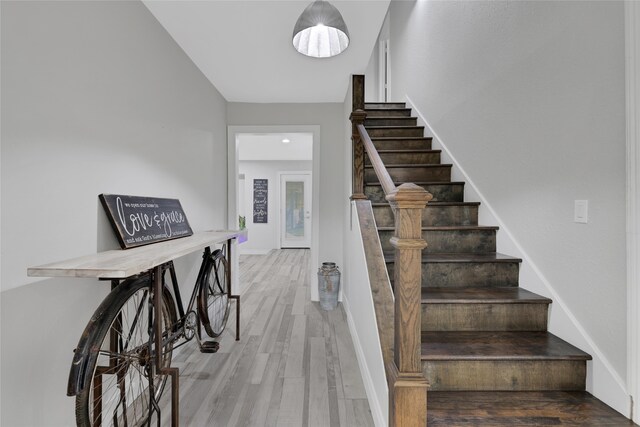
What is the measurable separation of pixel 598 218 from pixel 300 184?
7804mm

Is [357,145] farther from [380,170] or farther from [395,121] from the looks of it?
[395,121]

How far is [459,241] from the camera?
227 cm

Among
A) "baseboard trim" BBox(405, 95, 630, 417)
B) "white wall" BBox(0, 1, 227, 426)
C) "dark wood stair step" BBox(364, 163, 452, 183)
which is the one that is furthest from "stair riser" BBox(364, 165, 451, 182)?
"white wall" BBox(0, 1, 227, 426)

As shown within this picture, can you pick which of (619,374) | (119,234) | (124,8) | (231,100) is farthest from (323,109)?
(619,374)

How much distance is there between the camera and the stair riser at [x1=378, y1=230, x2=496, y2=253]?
225 cm

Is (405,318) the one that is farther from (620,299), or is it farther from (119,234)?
(119,234)

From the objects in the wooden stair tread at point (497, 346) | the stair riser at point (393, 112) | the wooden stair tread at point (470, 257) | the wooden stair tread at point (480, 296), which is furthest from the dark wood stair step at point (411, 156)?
the wooden stair tread at point (497, 346)

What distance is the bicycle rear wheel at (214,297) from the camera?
2447 millimetres

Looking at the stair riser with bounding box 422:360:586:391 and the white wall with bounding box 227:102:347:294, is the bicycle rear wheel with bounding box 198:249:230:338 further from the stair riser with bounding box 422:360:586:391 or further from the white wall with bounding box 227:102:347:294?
the stair riser with bounding box 422:360:586:391

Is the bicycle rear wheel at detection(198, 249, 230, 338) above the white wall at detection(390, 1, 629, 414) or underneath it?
underneath

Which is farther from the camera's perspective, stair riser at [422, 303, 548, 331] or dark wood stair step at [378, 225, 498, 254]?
dark wood stair step at [378, 225, 498, 254]

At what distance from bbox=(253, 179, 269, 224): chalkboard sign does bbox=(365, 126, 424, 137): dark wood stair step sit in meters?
5.52

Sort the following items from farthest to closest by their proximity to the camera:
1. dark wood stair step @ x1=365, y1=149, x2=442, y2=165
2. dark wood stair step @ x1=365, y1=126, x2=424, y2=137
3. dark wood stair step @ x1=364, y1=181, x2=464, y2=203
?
dark wood stair step @ x1=365, y1=126, x2=424, y2=137 < dark wood stair step @ x1=365, y1=149, x2=442, y2=165 < dark wood stair step @ x1=364, y1=181, x2=464, y2=203

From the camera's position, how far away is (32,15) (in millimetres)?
1282
